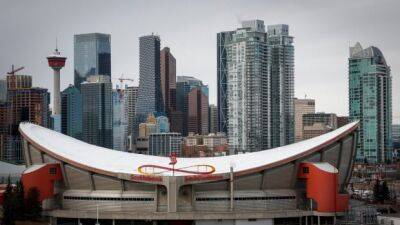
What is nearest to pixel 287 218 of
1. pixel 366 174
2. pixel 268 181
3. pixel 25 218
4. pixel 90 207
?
pixel 268 181

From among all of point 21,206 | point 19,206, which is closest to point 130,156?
point 21,206

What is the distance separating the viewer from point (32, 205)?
6938 centimetres

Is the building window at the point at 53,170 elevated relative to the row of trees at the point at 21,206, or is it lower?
elevated

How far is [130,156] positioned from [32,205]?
16.7 meters

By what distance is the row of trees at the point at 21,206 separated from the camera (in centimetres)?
6792

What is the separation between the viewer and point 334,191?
231 feet

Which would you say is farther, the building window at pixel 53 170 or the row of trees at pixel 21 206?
the building window at pixel 53 170

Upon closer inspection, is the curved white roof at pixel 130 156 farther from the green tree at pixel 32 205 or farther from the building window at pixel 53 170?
the green tree at pixel 32 205

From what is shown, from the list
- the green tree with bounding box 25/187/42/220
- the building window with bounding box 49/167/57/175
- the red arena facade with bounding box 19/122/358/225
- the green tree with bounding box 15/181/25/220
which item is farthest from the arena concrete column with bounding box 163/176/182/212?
the green tree with bounding box 15/181/25/220

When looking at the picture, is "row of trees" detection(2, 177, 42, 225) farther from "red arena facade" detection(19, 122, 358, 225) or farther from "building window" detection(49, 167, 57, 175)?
"building window" detection(49, 167, 57, 175)

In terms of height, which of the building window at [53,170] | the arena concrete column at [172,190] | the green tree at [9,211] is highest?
the building window at [53,170]

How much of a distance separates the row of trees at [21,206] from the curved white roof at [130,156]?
4.96 metres

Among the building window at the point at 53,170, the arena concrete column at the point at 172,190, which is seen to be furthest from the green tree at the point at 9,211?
the arena concrete column at the point at 172,190

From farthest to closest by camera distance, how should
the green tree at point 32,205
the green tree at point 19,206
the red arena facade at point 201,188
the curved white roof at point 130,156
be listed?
the curved white roof at point 130,156
the red arena facade at point 201,188
the green tree at point 32,205
the green tree at point 19,206
